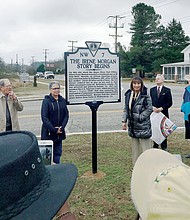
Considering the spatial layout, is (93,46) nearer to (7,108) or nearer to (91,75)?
(91,75)

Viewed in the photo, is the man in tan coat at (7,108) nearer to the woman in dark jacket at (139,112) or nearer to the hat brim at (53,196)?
the woman in dark jacket at (139,112)

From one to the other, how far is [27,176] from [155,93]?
20.4 feet

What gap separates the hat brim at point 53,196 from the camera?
1.37 metres

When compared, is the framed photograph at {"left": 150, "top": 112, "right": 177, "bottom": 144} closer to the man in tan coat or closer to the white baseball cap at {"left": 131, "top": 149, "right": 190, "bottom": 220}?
the man in tan coat

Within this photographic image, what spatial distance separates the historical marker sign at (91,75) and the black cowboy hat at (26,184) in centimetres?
428

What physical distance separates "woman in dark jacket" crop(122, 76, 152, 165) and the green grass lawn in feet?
2.12

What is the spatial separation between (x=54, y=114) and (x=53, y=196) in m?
4.34

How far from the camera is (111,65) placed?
6094 mm

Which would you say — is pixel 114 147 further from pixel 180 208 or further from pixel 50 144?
pixel 180 208

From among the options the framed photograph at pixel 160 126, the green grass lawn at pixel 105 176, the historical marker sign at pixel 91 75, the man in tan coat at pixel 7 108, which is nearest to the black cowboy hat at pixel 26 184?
the green grass lawn at pixel 105 176

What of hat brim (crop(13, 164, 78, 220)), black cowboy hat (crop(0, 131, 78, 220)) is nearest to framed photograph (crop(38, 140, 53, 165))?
hat brim (crop(13, 164, 78, 220))

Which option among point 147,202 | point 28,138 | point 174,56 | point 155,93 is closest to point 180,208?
point 147,202

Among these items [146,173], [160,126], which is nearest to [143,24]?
[160,126]

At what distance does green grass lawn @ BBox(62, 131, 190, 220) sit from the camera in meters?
4.57
